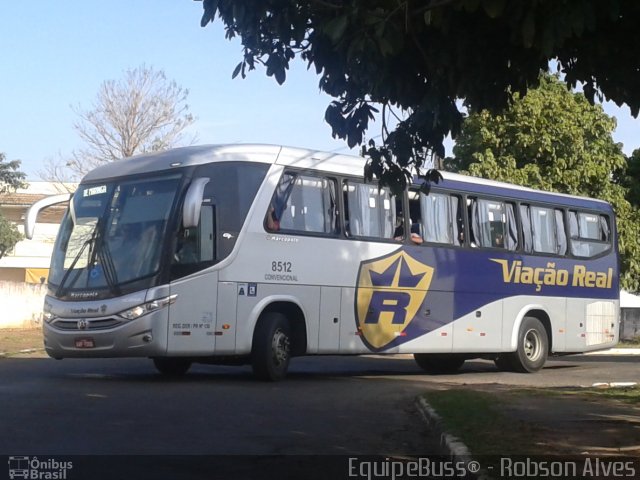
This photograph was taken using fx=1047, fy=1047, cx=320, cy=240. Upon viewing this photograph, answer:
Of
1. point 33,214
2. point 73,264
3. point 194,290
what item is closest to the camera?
point 194,290

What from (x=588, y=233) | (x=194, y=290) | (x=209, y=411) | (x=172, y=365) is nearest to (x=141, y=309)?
(x=194, y=290)

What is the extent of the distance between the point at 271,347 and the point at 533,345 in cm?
733

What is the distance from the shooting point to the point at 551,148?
3114 centimetres

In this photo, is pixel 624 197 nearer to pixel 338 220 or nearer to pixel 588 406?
pixel 338 220

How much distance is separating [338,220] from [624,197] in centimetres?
1864

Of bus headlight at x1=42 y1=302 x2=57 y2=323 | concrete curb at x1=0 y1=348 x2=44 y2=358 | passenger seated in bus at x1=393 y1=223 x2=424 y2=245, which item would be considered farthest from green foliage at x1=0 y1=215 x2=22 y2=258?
bus headlight at x1=42 y1=302 x2=57 y2=323

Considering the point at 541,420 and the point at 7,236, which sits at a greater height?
the point at 7,236

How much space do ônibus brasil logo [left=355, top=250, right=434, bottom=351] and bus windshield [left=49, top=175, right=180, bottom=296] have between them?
3.96m

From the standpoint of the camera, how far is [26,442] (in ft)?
29.0

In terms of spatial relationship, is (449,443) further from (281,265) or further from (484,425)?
(281,265)

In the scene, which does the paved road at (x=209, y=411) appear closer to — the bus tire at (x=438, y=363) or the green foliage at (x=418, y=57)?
the bus tire at (x=438, y=363)

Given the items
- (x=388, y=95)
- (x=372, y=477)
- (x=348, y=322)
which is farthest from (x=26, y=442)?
(x=348, y=322)

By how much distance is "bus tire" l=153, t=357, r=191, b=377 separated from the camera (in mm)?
17047

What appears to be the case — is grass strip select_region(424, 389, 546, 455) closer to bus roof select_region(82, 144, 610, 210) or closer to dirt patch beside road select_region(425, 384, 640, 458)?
dirt patch beside road select_region(425, 384, 640, 458)
